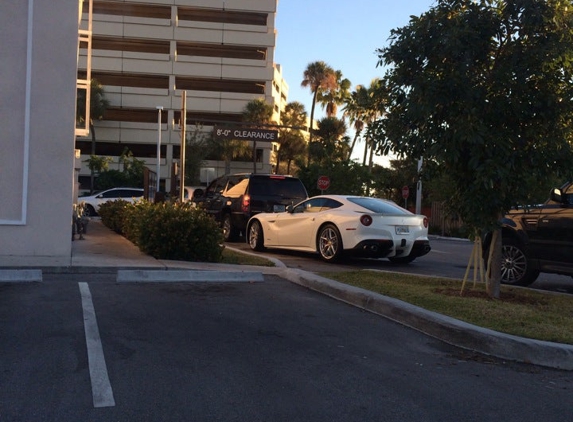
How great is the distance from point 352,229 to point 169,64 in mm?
41692

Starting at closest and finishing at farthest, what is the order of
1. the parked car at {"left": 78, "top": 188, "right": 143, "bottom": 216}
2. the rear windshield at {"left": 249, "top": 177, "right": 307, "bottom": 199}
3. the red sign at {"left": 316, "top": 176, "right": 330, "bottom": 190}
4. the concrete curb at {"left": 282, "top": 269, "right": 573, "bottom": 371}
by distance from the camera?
the concrete curb at {"left": 282, "top": 269, "right": 573, "bottom": 371}
the rear windshield at {"left": 249, "top": 177, "right": 307, "bottom": 199}
the red sign at {"left": 316, "top": 176, "right": 330, "bottom": 190}
the parked car at {"left": 78, "top": 188, "right": 143, "bottom": 216}

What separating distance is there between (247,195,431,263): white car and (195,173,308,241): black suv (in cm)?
172

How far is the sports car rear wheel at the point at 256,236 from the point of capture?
49.5 feet

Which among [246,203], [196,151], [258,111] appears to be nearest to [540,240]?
[246,203]

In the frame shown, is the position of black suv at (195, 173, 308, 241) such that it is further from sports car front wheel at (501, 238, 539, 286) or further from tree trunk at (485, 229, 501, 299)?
tree trunk at (485, 229, 501, 299)

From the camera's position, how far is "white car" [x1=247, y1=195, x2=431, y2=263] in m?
12.4

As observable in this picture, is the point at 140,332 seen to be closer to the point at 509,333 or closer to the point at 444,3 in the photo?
the point at 509,333

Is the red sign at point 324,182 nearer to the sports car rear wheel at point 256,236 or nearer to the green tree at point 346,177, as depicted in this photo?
the green tree at point 346,177

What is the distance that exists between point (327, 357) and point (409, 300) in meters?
2.46

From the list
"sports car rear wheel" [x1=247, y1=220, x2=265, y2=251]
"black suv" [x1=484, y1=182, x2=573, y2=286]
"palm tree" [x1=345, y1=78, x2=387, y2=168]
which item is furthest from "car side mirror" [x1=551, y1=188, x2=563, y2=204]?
"sports car rear wheel" [x1=247, y1=220, x2=265, y2=251]

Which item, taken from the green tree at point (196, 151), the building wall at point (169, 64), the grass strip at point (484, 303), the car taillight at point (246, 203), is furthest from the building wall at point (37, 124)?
the building wall at point (169, 64)

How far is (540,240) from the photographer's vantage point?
1002cm

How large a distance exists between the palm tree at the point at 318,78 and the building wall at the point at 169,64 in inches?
273

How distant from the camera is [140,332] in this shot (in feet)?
20.8
